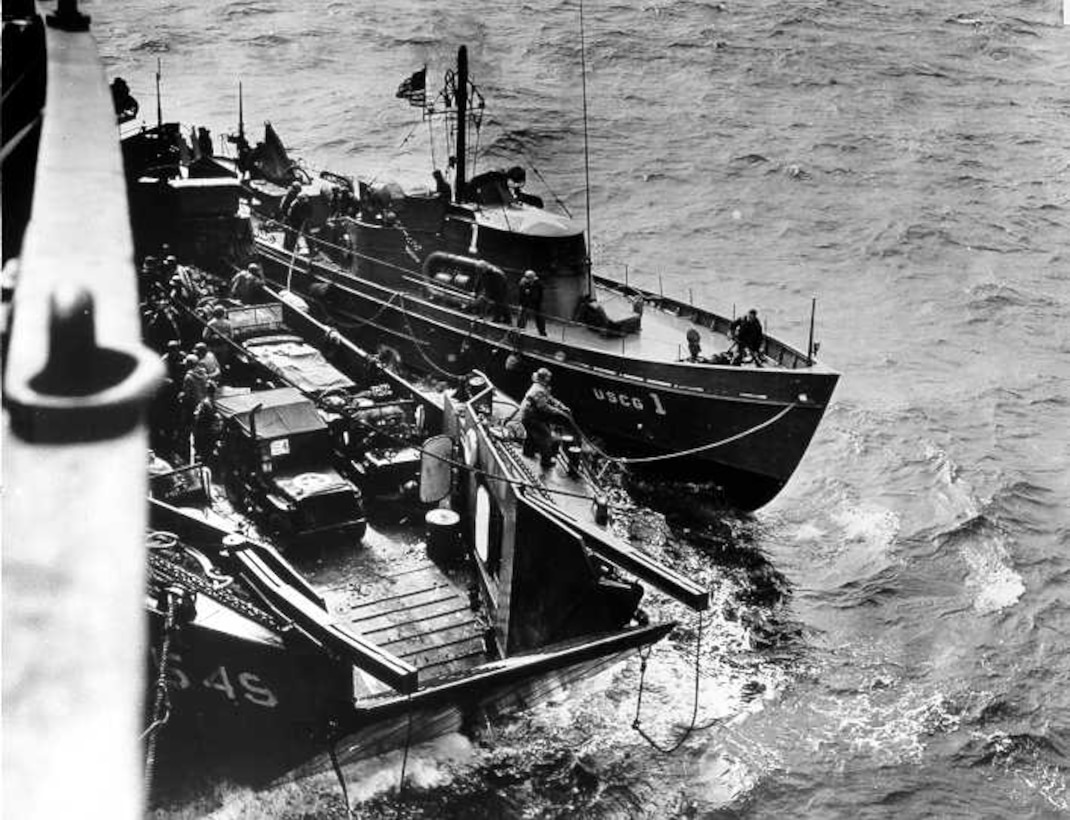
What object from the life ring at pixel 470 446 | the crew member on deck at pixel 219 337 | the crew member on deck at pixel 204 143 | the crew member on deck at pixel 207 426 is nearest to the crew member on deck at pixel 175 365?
the crew member on deck at pixel 219 337

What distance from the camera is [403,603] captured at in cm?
1257

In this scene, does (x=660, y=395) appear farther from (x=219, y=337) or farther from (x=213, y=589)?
(x=213, y=589)

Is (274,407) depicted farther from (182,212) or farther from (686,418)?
(182,212)

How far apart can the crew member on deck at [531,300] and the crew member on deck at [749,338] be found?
372 centimetres

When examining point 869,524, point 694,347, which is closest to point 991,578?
point 869,524

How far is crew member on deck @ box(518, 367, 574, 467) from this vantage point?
12.9 meters

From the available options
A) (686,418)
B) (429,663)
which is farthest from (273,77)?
(429,663)

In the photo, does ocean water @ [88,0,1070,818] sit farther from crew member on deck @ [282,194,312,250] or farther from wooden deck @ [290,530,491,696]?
crew member on deck @ [282,194,312,250]

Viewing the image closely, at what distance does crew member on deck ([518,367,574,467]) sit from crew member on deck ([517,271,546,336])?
6038mm

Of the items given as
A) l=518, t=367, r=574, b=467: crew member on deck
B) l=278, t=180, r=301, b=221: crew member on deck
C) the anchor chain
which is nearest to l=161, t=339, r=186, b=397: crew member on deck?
the anchor chain

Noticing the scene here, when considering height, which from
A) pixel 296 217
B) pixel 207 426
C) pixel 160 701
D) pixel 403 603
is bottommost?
pixel 403 603

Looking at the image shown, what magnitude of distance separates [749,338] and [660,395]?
182 cm

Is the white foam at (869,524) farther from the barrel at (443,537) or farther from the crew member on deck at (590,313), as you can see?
the barrel at (443,537)

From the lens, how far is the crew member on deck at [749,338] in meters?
17.4
